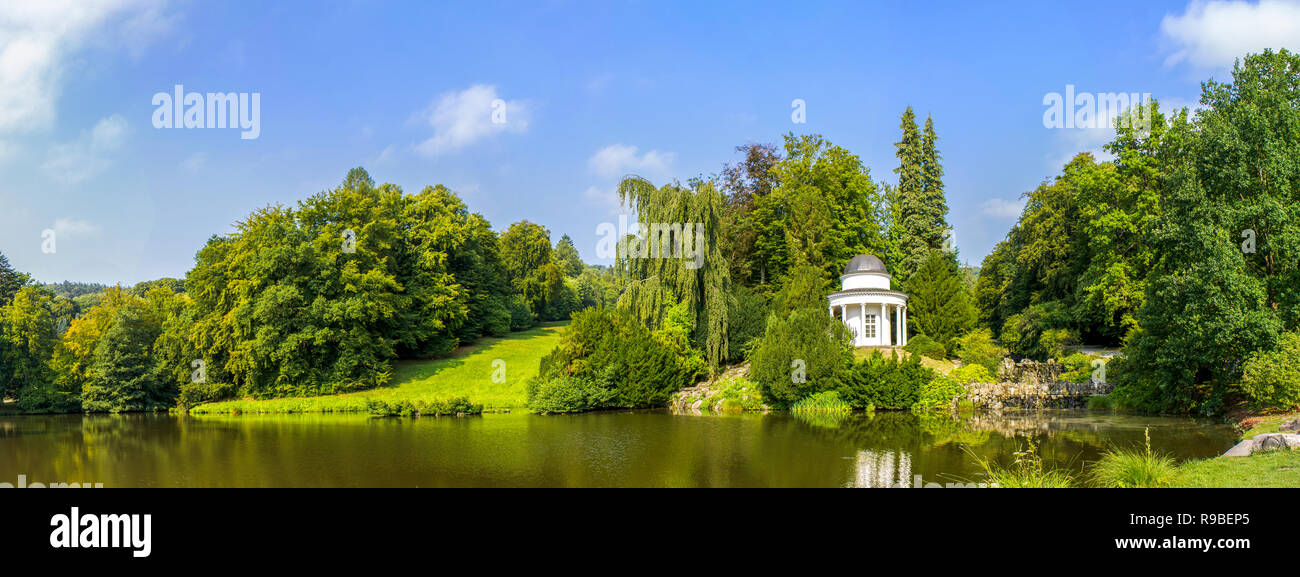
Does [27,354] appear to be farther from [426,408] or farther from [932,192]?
[932,192]

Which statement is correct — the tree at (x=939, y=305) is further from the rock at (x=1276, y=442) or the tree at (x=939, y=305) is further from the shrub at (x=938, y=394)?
the rock at (x=1276, y=442)

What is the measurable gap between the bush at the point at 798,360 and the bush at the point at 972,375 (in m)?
4.19

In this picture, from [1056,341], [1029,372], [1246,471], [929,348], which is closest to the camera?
[1246,471]

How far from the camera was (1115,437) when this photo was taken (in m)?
16.3

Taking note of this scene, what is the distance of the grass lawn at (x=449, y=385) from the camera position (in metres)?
28.4

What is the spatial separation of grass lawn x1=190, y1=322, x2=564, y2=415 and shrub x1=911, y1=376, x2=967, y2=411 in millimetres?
14599

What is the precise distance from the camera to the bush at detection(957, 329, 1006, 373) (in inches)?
1078

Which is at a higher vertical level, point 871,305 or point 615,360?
point 871,305

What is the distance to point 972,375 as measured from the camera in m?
26.2

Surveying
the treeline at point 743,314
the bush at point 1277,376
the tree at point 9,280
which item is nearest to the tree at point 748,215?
the treeline at point 743,314

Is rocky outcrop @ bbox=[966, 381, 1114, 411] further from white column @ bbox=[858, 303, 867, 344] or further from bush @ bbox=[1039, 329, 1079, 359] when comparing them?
white column @ bbox=[858, 303, 867, 344]

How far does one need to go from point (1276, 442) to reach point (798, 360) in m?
14.7

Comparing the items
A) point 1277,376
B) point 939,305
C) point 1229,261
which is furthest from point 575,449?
Answer: point 939,305
